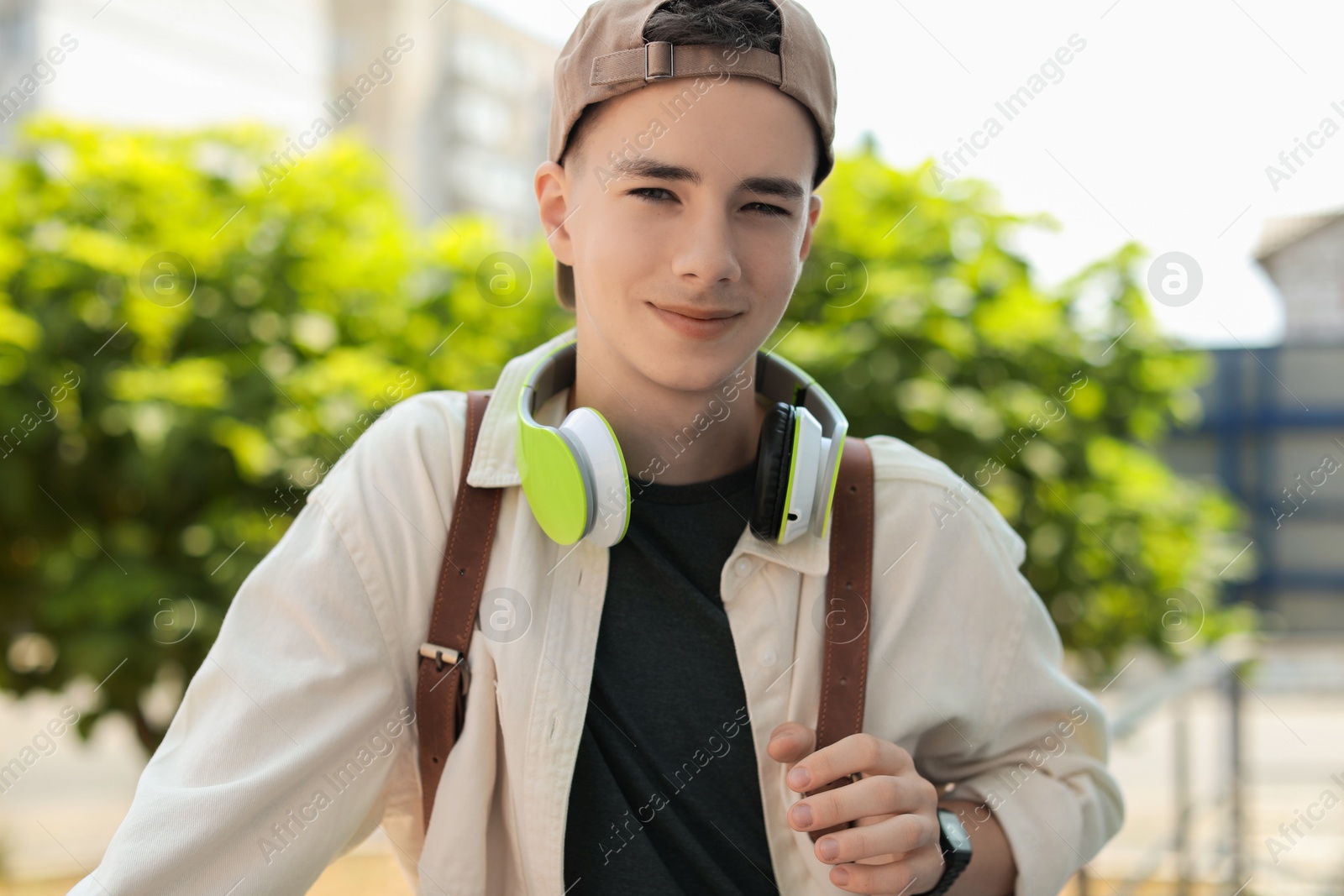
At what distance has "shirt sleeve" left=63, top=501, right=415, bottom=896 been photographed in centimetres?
119

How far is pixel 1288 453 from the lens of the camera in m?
13.8

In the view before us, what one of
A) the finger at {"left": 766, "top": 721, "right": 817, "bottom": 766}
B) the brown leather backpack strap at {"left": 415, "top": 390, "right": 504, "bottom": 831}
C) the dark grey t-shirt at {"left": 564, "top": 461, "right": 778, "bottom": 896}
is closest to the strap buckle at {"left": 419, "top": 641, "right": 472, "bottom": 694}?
the brown leather backpack strap at {"left": 415, "top": 390, "right": 504, "bottom": 831}

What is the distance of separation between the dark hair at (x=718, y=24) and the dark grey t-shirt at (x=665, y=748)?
0.67 metres

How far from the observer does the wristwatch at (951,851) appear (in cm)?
137

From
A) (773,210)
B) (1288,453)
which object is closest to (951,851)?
(773,210)

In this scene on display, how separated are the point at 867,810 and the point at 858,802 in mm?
18

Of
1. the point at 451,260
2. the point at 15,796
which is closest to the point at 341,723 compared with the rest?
the point at 451,260

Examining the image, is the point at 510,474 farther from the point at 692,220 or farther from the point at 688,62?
the point at 688,62

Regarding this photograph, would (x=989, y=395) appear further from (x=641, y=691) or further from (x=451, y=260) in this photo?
(x=641, y=691)

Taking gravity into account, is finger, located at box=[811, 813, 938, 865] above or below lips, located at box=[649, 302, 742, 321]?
below

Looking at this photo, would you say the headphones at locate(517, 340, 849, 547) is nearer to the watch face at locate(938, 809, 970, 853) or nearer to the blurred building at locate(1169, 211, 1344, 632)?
the watch face at locate(938, 809, 970, 853)

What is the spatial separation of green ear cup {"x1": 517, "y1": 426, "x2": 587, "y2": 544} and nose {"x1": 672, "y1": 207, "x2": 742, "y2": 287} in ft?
0.89

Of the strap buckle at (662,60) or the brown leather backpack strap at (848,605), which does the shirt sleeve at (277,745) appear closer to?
the brown leather backpack strap at (848,605)

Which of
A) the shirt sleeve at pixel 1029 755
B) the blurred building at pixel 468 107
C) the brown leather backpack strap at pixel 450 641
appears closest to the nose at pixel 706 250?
the brown leather backpack strap at pixel 450 641
